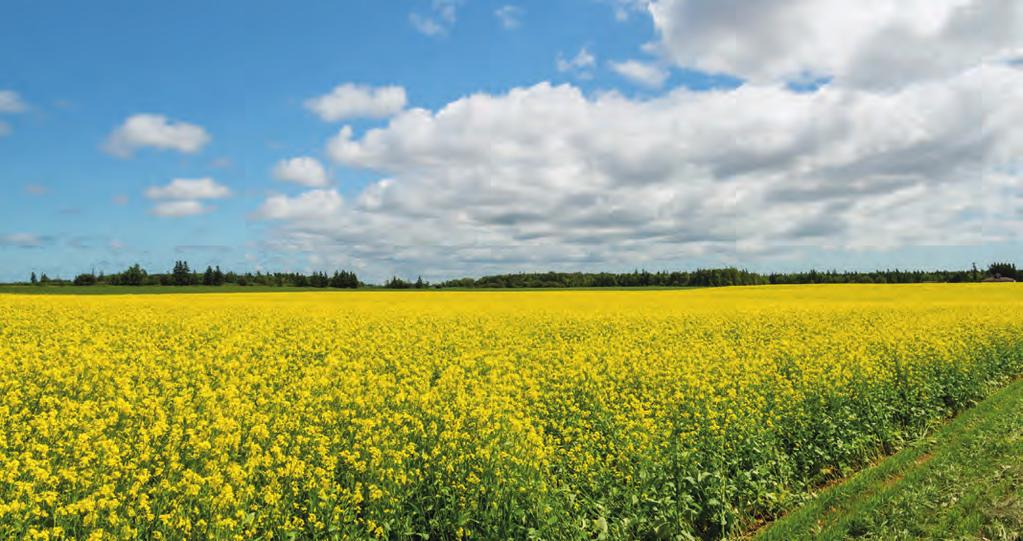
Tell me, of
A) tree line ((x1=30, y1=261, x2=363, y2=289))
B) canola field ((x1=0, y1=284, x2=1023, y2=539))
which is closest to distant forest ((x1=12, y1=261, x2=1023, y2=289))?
tree line ((x1=30, y1=261, x2=363, y2=289))

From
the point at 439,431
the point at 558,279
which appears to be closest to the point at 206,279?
the point at 558,279

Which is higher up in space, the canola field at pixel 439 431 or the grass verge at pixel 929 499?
the canola field at pixel 439 431

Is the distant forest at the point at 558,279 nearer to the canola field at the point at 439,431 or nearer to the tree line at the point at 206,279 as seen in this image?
the tree line at the point at 206,279

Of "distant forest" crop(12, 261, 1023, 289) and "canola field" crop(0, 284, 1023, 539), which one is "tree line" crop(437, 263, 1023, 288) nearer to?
"distant forest" crop(12, 261, 1023, 289)

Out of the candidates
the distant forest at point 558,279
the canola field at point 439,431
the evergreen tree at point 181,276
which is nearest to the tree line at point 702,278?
the distant forest at point 558,279

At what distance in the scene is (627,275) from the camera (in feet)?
343

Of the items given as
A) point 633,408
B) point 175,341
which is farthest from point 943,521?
point 175,341

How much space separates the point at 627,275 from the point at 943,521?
323 ft

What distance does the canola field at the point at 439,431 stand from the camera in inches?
226

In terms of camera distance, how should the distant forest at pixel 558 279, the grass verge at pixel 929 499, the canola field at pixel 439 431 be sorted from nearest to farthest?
the canola field at pixel 439 431 → the grass verge at pixel 929 499 → the distant forest at pixel 558 279

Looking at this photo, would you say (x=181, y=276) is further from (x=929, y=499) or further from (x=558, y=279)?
(x=929, y=499)

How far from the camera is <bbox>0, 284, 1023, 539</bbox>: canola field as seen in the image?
18.8ft

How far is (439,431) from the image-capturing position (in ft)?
25.3

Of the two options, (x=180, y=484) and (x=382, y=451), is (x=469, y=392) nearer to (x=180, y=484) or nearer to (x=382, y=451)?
(x=382, y=451)
